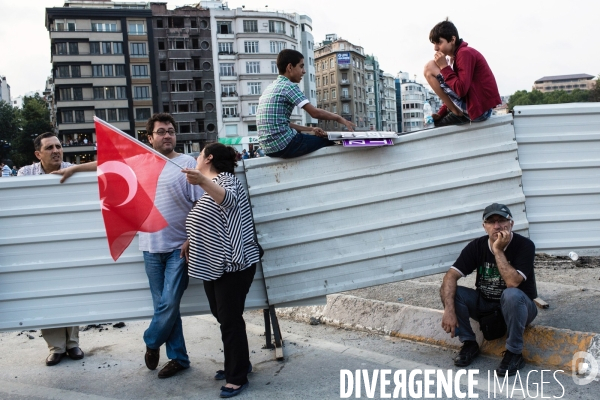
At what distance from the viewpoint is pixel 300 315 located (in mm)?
6684

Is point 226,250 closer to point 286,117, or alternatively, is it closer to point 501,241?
point 286,117

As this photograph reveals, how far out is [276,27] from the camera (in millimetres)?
82188

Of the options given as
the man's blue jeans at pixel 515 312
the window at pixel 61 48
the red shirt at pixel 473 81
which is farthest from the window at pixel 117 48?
the man's blue jeans at pixel 515 312

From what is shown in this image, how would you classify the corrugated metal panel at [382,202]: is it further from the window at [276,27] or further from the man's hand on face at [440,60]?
the window at [276,27]

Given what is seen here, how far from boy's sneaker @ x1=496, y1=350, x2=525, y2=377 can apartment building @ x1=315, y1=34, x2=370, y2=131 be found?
353 feet

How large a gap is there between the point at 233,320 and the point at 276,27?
8188 cm

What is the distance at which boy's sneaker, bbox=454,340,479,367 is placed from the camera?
4.64 meters

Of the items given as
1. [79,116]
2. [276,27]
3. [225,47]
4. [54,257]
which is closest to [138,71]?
[79,116]

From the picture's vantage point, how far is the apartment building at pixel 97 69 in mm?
74125

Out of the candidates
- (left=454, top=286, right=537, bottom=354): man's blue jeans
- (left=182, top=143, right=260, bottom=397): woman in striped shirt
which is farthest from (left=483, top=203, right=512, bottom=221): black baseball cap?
(left=182, top=143, right=260, bottom=397): woman in striped shirt

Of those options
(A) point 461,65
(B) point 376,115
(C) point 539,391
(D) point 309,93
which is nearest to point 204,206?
(A) point 461,65

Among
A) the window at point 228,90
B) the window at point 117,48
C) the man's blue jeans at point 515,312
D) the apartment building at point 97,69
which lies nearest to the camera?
the man's blue jeans at point 515,312

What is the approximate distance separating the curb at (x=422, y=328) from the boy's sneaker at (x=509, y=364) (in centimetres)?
30

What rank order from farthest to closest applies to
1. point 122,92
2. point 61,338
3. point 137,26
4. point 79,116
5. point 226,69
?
point 226,69 < point 137,26 < point 122,92 < point 79,116 < point 61,338
